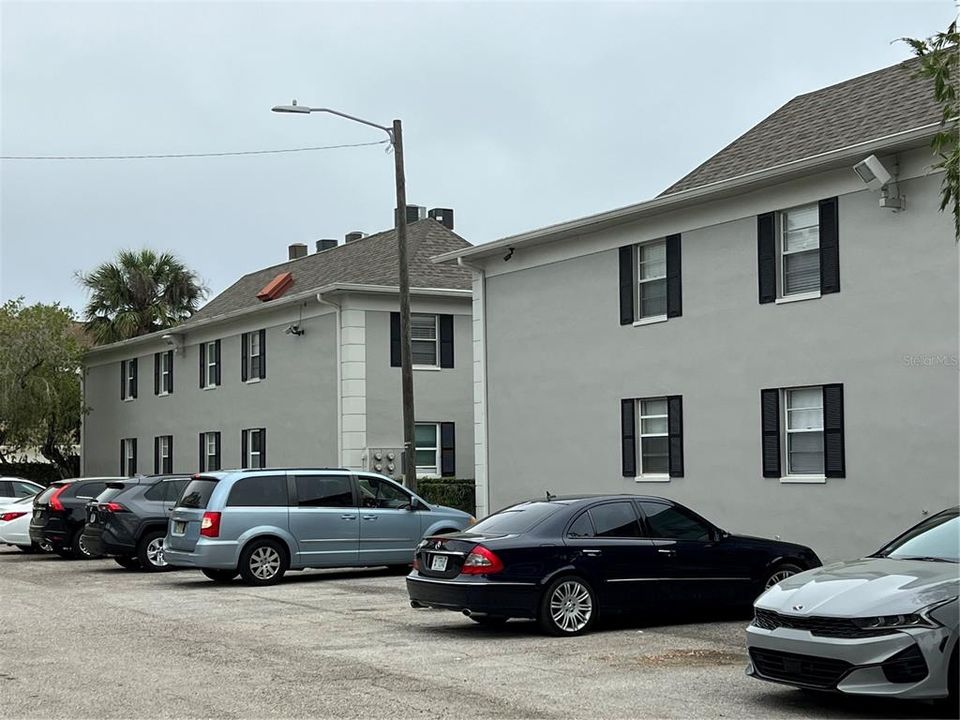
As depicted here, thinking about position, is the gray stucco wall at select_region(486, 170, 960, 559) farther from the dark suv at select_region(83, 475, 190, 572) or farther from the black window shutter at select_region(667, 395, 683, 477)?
the dark suv at select_region(83, 475, 190, 572)

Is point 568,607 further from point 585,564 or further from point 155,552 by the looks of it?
point 155,552

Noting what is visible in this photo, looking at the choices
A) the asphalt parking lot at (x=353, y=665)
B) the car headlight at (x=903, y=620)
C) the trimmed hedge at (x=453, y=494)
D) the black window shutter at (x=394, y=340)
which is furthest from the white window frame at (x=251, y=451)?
the car headlight at (x=903, y=620)

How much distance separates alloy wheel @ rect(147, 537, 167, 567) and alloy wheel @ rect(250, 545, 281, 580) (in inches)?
147

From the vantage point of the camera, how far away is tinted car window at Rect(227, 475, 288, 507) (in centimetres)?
1877

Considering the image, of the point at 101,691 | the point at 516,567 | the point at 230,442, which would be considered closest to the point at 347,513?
the point at 516,567

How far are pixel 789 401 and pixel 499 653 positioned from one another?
29.8 ft

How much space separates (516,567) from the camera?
13008mm

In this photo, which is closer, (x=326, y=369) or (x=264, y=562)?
(x=264, y=562)

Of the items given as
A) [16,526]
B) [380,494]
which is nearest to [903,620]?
[380,494]

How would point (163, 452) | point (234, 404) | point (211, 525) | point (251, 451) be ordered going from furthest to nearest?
point (163, 452), point (234, 404), point (251, 451), point (211, 525)

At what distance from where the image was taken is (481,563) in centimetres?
1302

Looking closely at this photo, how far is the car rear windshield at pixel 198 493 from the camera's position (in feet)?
62.1

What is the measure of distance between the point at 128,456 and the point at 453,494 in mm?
20186

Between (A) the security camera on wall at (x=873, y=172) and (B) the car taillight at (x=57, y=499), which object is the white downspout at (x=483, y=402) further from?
(A) the security camera on wall at (x=873, y=172)
